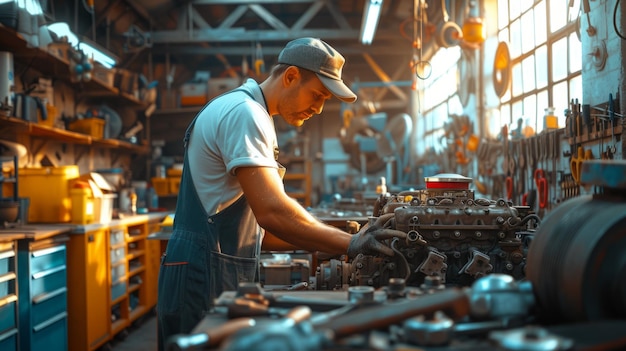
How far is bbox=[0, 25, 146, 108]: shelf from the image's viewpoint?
3.93 metres

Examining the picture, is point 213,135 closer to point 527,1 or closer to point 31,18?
point 31,18

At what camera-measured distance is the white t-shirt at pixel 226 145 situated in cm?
159

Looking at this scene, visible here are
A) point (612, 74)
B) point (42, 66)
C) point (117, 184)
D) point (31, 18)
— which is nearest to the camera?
point (612, 74)

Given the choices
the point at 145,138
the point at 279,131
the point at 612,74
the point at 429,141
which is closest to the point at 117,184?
the point at 145,138

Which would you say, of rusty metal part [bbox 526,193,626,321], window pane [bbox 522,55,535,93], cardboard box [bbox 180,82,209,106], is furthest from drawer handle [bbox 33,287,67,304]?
cardboard box [bbox 180,82,209,106]

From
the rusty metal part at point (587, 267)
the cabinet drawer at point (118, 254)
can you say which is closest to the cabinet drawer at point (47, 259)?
the cabinet drawer at point (118, 254)

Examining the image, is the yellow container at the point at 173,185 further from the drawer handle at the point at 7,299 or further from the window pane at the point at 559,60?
the window pane at the point at 559,60

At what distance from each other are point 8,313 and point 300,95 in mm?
2145

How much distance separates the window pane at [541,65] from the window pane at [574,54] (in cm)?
45

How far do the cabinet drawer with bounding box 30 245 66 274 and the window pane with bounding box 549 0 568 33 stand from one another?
338cm

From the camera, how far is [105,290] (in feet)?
14.8

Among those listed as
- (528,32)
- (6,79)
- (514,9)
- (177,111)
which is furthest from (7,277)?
(177,111)

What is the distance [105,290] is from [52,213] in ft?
2.22

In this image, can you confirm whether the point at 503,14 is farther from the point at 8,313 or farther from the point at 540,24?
the point at 8,313
